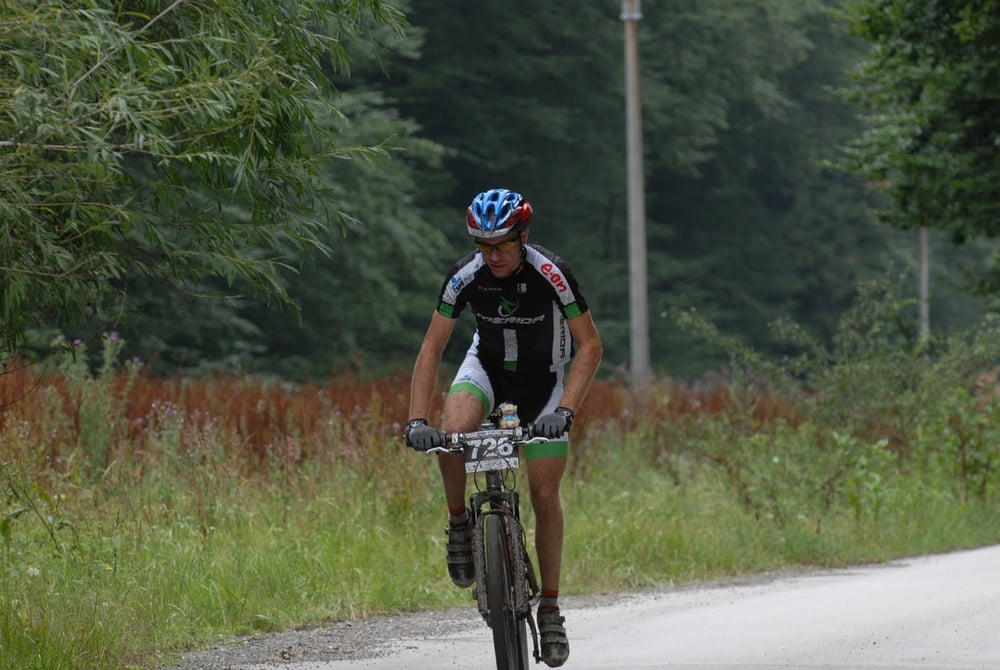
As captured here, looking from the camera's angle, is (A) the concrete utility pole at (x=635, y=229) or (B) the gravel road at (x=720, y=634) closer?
(B) the gravel road at (x=720, y=634)

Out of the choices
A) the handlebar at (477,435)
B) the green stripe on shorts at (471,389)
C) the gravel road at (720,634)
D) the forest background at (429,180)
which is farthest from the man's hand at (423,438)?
the gravel road at (720,634)

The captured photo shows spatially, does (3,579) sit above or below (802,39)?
below

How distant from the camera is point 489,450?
737 centimetres

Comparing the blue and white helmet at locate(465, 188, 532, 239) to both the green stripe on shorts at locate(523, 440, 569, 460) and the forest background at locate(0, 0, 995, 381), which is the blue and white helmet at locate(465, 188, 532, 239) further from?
the green stripe on shorts at locate(523, 440, 569, 460)

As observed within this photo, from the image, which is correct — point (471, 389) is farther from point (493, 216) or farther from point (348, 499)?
point (348, 499)

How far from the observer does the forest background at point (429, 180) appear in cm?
718

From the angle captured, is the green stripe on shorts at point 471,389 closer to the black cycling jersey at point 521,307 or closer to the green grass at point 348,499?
the black cycling jersey at point 521,307

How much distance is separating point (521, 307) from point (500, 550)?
3.70ft

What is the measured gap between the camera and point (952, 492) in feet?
56.9

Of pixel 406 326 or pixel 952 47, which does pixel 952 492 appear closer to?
pixel 952 47

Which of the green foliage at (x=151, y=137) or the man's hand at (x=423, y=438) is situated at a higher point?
the green foliage at (x=151, y=137)

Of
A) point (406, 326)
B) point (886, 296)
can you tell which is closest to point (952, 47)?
point (886, 296)

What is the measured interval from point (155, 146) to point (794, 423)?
1410 cm

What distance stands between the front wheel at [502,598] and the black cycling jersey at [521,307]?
33.2 inches
